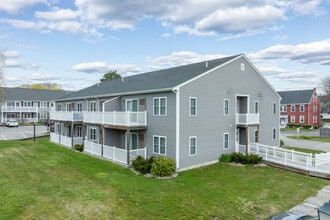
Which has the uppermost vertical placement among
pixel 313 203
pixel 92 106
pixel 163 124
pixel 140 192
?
pixel 92 106

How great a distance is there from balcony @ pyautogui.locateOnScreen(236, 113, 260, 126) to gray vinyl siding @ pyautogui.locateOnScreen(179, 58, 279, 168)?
0.48 meters

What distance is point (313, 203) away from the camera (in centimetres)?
1298

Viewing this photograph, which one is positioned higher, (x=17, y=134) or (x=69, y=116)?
(x=69, y=116)

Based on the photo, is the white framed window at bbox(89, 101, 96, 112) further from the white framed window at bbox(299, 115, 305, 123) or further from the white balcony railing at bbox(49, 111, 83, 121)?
the white framed window at bbox(299, 115, 305, 123)

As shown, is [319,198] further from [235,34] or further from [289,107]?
[289,107]

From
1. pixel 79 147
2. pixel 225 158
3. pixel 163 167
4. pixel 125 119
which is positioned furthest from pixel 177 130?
pixel 79 147

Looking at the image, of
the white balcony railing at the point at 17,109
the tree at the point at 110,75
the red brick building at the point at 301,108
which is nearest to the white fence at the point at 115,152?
the tree at the point at 110,75

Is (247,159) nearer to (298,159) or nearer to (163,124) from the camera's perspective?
(298,159)

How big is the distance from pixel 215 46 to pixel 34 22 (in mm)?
17201

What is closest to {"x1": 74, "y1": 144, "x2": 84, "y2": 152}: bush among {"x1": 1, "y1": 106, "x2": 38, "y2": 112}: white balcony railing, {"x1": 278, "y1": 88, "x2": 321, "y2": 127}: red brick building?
{"x1": 1, "y1": 106, "x2": 38, "y2": 112}: white balcony railing

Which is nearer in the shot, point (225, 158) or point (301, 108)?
point (225, 158)

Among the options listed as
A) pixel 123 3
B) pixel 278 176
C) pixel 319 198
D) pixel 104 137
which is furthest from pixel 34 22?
pixel 319 198

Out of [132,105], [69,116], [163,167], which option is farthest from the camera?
[69,116]

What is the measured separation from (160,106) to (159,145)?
2693 millimetres
